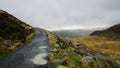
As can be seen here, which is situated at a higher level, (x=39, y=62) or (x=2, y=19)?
(x=2, y=19)

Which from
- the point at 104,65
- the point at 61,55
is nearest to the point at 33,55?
the point at 61,55

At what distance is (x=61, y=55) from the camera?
44.3 m

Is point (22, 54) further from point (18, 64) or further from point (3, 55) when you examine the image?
point (18, 64)

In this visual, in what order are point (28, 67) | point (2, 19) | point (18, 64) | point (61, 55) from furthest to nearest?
point (2, 19) < point (61, 55) < point (18, 64) < point (28, 67)

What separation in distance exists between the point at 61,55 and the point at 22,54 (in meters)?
8.66

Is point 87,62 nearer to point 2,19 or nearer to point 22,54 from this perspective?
point 22,54

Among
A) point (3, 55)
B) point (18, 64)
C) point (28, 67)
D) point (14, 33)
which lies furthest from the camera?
point (14, 33)

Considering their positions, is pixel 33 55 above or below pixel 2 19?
below

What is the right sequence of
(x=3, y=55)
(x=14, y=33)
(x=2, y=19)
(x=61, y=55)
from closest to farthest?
1. (x=61, y=55)
2. (x=3, y=55)
3. (x=14, y=33)
4. (x=2, y=19)

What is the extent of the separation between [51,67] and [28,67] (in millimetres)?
3635

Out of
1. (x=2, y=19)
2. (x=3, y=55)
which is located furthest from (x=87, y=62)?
(x=2, y=19)

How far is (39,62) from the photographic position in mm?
40125

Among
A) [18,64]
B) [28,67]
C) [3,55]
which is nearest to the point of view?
[28,67]

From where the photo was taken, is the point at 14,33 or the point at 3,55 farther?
the point at 14,33
